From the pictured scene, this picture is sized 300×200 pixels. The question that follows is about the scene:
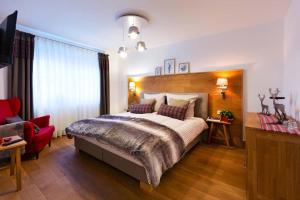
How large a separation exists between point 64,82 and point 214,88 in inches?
145

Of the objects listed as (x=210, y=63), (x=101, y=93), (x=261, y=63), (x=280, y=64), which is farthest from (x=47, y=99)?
(x=280, y=64)

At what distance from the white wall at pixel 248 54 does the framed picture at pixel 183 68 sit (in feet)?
0.33

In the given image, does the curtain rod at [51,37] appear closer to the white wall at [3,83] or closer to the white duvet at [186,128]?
the white wall at [3,83]

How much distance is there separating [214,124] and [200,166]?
1.27 m

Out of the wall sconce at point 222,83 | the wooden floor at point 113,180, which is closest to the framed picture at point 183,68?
the wall sconce at point 222,83

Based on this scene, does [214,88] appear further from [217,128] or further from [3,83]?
[3,83]

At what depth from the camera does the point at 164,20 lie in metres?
2.66

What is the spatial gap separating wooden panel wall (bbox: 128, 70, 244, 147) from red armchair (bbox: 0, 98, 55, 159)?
2.76 m

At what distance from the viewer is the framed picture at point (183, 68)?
3711 millimetres

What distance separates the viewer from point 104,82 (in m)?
4.71

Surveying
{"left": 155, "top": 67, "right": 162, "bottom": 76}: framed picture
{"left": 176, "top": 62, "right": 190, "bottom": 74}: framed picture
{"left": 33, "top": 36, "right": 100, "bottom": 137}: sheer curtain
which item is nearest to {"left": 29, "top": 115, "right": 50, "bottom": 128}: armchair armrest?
{"left": 33, "top": 36, "right": 100, "bottom": 137}: sheer curtain

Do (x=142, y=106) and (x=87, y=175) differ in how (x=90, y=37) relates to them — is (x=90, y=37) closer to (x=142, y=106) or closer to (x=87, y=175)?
(x=142, y=106)

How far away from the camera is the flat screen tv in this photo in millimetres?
1693

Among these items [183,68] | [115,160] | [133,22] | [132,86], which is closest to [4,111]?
[115,160]
